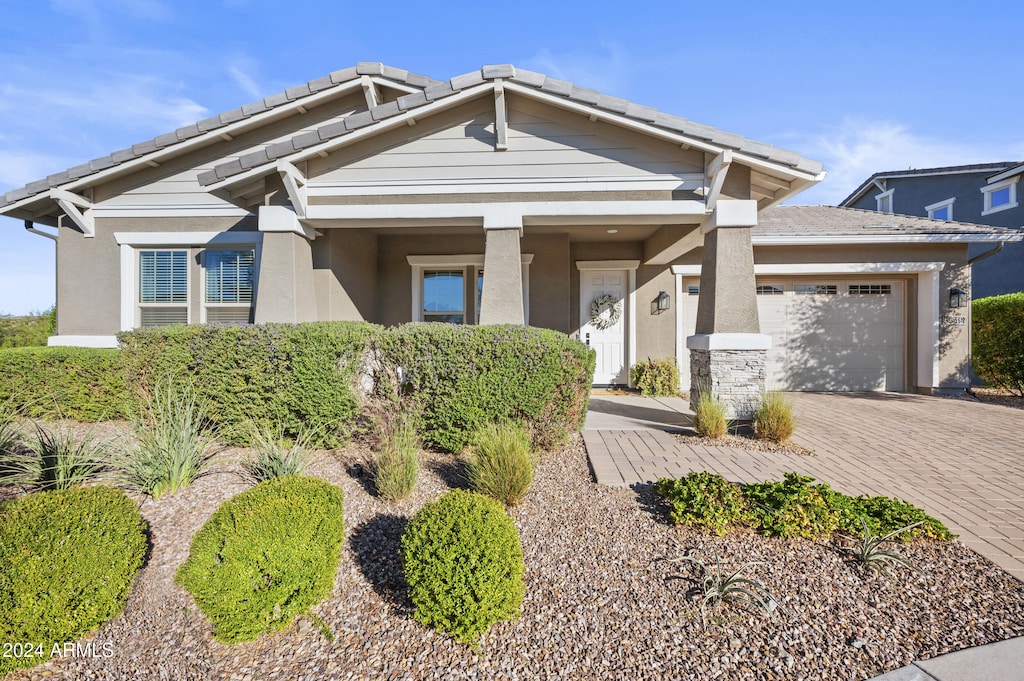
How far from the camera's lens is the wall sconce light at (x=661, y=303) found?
930 centimetres

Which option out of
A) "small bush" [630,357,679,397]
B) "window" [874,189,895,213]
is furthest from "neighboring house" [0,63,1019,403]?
"window" [874,189,895,213]

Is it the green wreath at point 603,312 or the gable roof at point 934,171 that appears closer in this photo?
the green wreath at point 603,312

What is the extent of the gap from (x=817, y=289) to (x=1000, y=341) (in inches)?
140

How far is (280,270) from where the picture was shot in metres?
6.18

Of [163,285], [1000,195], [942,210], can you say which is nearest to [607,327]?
[163,285]

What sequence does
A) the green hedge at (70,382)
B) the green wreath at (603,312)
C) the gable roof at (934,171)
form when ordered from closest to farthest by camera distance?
the green hedge at (70,382)
the green wreath at (603,312)
the gable roof at (934,171)

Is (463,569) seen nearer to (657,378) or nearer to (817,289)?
(657,378)

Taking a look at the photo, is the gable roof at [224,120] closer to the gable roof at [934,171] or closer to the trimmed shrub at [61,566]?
the trimmed shrub at [61,566]

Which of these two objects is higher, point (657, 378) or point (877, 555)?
point (657, 378)

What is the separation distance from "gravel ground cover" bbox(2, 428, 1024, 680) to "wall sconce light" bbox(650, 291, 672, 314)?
6.73 metres

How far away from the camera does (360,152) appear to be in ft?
20.6

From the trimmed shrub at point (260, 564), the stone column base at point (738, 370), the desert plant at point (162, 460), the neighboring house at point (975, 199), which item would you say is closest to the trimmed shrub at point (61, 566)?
the trimmed shrub at point (260, 564)

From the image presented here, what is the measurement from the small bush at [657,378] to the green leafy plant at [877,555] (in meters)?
5.90

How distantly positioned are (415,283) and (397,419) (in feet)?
15.6
